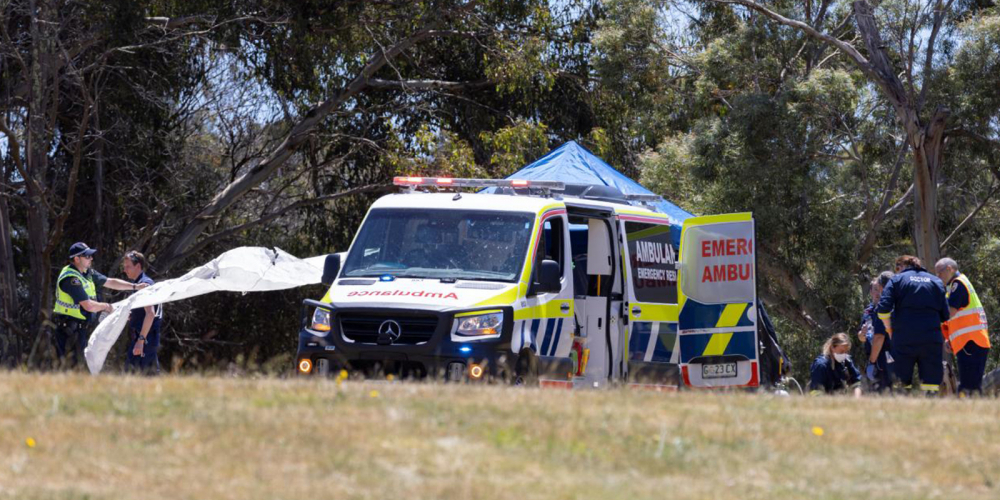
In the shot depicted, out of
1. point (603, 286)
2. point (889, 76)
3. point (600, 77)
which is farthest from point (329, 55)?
point (603, 286)

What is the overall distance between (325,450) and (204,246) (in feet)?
61.6

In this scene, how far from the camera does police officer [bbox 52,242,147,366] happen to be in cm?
1333

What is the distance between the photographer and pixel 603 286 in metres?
13.0

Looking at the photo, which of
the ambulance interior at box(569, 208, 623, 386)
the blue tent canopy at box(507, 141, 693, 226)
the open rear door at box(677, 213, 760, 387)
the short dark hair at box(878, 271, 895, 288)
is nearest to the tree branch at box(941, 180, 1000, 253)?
the blue tent canopy at box(507, 141, 693, 226)

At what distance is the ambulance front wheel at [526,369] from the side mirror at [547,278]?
1.87 ft

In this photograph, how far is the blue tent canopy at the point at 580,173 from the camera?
1616 centimetres

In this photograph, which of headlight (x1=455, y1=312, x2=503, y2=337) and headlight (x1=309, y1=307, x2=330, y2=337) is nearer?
headlight (x1=455, y1=312, x2=503, y2=337)

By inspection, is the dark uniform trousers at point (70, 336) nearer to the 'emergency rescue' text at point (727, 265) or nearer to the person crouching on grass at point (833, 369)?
the 'emergency rescue' text at point (727, 265)

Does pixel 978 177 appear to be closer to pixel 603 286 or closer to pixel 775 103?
pixel 775 103

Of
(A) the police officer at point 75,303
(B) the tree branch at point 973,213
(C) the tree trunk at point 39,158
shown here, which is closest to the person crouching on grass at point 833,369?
(A) the police officer at point 75,303

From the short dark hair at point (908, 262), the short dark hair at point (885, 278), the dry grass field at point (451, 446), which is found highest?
the short dark hair at point (908, 262)

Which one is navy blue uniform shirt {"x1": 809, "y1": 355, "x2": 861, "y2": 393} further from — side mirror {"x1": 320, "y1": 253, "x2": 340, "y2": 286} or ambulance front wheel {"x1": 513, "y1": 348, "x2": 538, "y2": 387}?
side mirror {"x1": 320, "y1": 253, "x2": 340, "y2": 286}

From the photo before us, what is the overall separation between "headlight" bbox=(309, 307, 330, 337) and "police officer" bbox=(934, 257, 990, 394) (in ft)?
19.3

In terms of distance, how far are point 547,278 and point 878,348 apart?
4.07 meters
